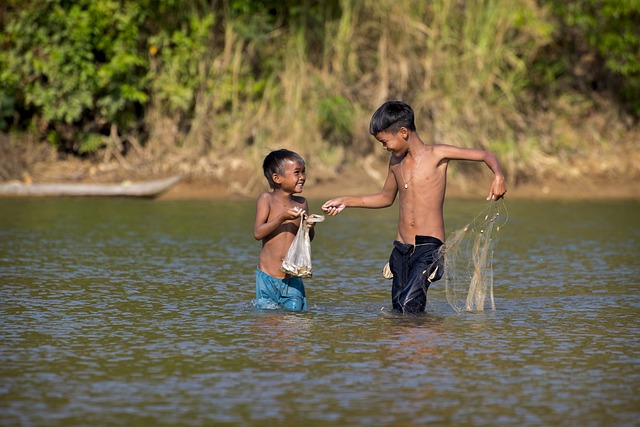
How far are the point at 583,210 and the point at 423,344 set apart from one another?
9.76m

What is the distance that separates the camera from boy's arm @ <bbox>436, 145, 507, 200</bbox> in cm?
685

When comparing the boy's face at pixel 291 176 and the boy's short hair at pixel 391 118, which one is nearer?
the boy's short hair at pixel 391 118

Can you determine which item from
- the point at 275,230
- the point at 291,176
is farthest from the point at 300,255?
the point at 291,176

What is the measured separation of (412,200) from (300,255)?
2.60ft

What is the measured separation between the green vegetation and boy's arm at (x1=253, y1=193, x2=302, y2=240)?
35.1 ft

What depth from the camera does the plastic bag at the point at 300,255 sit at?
24.2 feet

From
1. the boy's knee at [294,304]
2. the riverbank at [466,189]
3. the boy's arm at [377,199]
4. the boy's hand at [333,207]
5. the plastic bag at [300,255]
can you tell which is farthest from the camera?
the riverbank at [466,189]

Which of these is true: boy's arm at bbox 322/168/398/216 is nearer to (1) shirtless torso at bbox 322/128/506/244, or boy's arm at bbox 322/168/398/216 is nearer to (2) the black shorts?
(1) shirtless torso at bbox 322/128/506/244

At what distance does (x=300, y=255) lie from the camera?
7.42 metres

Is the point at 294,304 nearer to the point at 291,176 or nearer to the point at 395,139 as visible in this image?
the point at 291,176

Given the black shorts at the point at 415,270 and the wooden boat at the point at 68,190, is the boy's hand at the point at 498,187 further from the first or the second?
the wooden boat at the point at 68,190

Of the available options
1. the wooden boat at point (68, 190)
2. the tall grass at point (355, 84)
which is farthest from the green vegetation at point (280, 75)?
the wooden boat at point (68, 190)

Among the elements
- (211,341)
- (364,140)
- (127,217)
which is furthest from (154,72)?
(211,341)

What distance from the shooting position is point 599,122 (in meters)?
20.5
